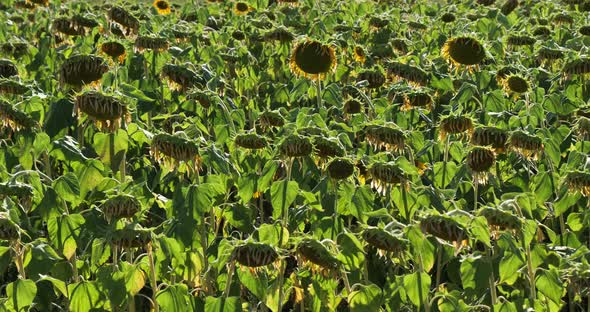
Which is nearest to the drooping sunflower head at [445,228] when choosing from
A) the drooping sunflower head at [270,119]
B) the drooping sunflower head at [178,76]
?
the drooping sunflower head at [270,119]

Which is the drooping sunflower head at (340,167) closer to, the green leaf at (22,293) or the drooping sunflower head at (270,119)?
the drooping sunflower head at (270,119)

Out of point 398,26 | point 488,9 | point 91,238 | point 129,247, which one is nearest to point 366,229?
point 129,247

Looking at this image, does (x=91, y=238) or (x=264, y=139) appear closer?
(x=91, y=238)

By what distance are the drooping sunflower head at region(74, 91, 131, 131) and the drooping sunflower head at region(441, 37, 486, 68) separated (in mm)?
2229

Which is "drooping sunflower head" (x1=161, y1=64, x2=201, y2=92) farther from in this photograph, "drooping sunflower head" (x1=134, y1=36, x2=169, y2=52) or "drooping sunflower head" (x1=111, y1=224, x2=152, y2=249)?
"drooping sunflower head" (x1=111, y1=224, x2=152, y2=249)

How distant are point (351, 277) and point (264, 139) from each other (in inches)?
32.5

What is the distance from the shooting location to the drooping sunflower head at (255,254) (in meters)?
2.56

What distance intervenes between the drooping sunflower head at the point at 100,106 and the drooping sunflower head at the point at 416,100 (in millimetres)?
1762

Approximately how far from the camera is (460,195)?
12.7 feet

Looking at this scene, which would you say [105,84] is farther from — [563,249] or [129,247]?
[563,249]

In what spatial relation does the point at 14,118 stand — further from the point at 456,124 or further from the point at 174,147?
the point at 456,124

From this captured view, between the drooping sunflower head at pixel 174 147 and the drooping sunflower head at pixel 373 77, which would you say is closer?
the drooping sunflower head at pixel 174 147

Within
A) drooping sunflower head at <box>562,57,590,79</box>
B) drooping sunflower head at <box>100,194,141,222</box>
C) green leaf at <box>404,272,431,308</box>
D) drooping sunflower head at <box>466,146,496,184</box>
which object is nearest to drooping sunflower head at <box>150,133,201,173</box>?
drooping sunflower head at <box>100,194,141,222</box>

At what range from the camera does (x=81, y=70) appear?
383 cm
